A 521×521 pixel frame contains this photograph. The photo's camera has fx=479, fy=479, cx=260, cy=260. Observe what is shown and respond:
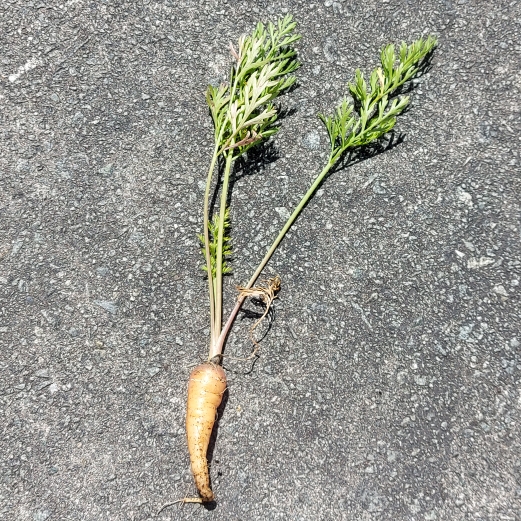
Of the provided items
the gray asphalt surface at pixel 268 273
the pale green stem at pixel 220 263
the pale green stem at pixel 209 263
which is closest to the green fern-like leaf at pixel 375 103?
the gray asphalt surface at pixel 268 273

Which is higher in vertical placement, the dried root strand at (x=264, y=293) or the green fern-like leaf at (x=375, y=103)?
the green fern-like leaf at (x=375, y=103)

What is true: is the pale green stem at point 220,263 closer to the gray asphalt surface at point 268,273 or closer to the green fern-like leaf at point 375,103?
the gray asphalt surface at point 268,273

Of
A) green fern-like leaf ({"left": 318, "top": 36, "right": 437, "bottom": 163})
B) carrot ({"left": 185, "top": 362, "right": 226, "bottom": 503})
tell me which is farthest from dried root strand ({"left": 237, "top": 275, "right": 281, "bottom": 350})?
green fern-like leaf ({"left": 318, "top": 36, "right": 437, "bottom": 163})

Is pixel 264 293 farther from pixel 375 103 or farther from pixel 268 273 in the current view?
pixel 375 103

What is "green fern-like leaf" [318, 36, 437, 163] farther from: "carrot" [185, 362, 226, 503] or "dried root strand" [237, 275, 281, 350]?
"carrot" [185, 362, 226, 503]

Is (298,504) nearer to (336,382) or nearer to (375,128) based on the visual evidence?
(336,382)

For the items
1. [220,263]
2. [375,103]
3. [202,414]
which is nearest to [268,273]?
[220,263]
